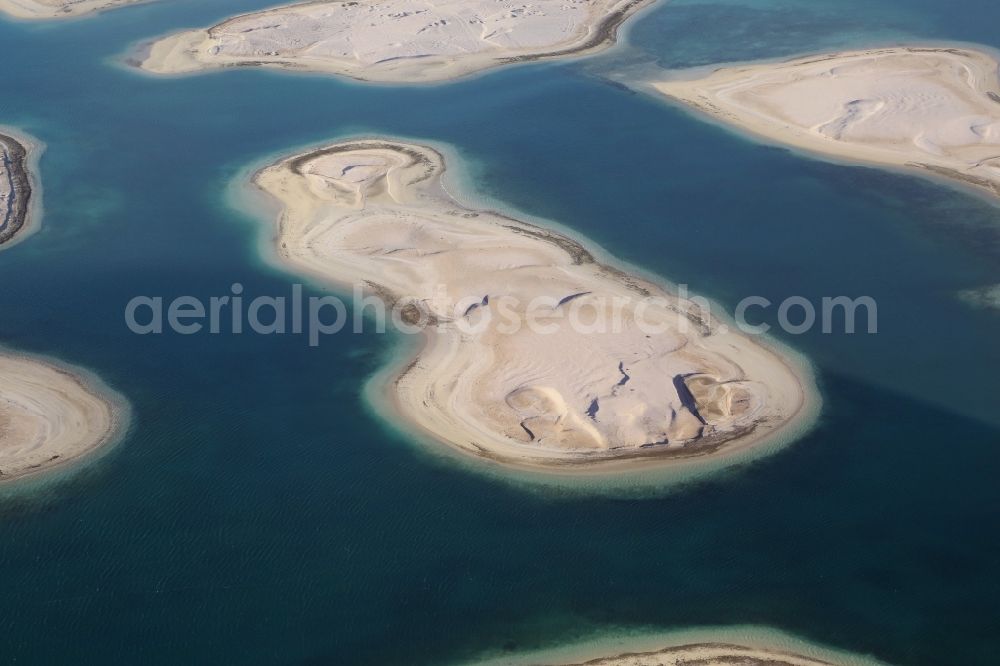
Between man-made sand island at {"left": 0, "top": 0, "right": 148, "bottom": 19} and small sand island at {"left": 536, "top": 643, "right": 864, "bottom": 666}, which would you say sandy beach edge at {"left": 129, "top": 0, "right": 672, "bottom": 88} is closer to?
man-made sand island at {"left": 0, "top": 0, "right": 148, "bottom": 19}

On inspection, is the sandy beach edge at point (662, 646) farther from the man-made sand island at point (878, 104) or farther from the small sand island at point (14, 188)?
the small sand island at point (14, 188)

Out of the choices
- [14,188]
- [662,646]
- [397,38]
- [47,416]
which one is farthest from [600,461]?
[397,38]

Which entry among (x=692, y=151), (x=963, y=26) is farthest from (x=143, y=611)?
(x=963, y=26)

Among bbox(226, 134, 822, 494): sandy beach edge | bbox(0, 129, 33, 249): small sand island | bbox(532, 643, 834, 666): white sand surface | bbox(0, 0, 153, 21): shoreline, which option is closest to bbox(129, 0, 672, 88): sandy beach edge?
bbox(0, 0, 153, 21): shoreline

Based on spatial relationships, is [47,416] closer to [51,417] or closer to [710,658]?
[51,417]

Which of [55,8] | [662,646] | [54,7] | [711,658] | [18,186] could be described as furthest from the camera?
[54,7]
